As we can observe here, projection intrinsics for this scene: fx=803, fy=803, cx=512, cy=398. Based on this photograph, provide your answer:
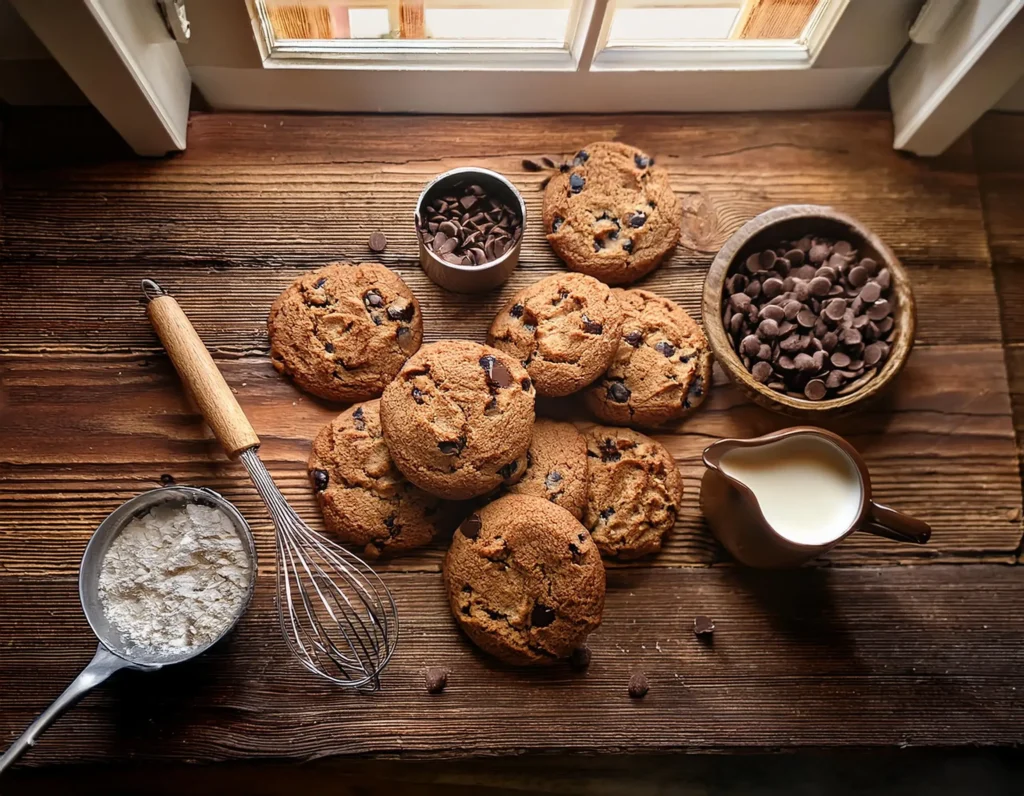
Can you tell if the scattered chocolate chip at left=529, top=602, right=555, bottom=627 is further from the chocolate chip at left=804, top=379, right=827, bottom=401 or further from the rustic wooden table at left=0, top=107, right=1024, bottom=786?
the chocolate chip at left=804, top=379, right=827, bottom=401

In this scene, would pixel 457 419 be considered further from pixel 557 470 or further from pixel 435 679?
pixel 435 679

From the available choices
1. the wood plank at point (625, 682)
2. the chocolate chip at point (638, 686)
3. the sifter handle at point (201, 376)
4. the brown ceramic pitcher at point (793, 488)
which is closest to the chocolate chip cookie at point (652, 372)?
the brown ceramic pitcher at point (793, 488)

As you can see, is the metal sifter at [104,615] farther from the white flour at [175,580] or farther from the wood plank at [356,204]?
the wood plank at [356,204]

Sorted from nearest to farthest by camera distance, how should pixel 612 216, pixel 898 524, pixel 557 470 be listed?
1. pixel 898 524
2. pixel 557 470
3. pixel 612 216

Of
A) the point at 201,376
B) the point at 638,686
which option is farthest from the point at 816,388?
the point at 201,376

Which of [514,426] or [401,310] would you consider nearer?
[514,426]

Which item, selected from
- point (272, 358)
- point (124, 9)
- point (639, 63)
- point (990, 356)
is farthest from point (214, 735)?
point (990, 356)

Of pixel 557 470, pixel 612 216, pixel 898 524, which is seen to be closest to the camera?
pixel 898 524

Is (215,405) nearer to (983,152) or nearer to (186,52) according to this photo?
(186,52)
